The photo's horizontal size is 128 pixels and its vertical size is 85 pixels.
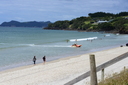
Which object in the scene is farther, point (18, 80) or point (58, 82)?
point (18, 80)

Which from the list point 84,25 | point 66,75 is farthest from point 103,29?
point 66,75

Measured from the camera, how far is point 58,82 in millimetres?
14586

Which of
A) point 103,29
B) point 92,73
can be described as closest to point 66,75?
point 92,73

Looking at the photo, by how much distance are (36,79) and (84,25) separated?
6840 inches

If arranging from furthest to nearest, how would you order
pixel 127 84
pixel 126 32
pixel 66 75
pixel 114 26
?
1. pixel 114 26
2. pixel 126 32
3. pixel 66 75
4. pixel 127 84

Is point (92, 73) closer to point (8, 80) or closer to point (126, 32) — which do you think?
point (8, 80)

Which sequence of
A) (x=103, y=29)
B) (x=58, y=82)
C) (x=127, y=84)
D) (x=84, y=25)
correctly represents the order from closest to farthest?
1. (x=127, y=84)
2. (x=58, y=82)
3. (x=103, y=29)
4. (x=84, y=25)

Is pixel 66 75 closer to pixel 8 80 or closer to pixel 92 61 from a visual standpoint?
pixel 8 80

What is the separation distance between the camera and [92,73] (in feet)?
17.5

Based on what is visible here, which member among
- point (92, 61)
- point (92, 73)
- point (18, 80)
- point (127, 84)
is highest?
point (92, 61)

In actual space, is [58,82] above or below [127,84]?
below

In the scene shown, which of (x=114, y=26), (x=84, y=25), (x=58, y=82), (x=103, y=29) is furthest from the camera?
(x=84, y=25)

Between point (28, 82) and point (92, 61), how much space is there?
10.8 metres

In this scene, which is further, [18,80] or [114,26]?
[114,26]
